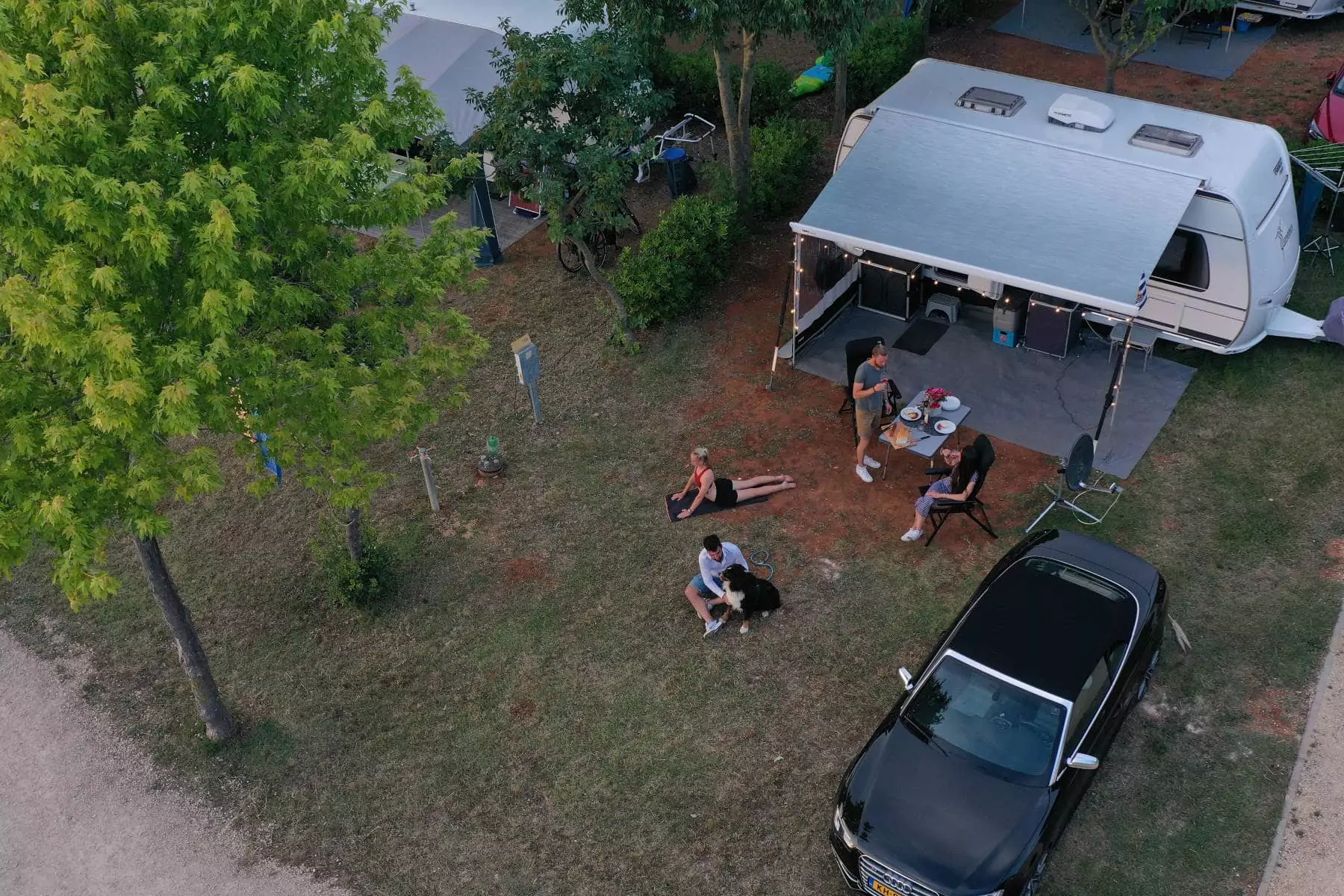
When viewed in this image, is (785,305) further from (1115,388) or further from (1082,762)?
(1082,762)

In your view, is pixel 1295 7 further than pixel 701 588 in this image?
Yes

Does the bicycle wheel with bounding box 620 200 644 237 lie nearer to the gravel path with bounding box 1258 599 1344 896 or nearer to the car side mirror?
the car side mirror

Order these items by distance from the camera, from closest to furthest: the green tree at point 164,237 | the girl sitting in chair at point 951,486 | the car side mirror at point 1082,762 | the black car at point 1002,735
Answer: the green tree at point 164,237 < the black car at point 1002,735 < the car side mirror at point 1082,762 < the girl sitting in chair at point 951,486

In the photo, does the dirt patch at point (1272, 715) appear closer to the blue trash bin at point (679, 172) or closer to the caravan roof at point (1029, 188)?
the caravan roof at point (1029, 188)

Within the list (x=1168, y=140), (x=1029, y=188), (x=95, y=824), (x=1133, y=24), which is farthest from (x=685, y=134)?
(x=95, y=824)

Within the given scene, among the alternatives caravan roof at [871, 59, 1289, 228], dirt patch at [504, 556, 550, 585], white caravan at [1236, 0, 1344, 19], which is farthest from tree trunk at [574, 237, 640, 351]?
white caravan at [1236, 0, 1344, 19]

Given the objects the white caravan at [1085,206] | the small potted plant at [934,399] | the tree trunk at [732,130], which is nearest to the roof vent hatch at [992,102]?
the white caravan at [1085,206]

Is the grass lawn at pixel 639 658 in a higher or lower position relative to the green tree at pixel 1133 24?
lower
